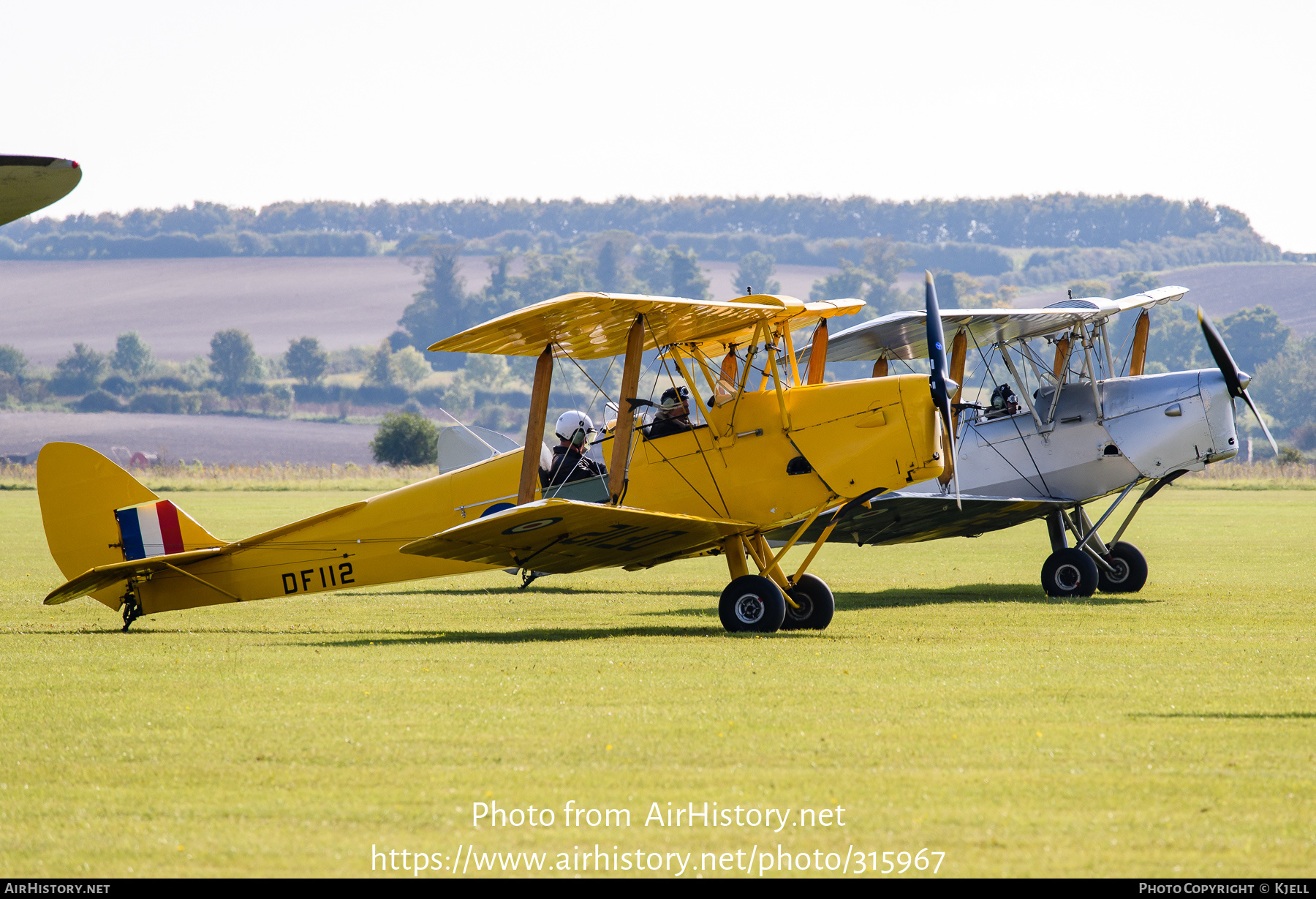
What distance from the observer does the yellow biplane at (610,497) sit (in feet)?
35.2

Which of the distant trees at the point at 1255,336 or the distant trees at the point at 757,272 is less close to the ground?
the distant trees at the point at 757,272

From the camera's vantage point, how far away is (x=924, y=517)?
1485 centimetres

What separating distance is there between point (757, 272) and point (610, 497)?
172m

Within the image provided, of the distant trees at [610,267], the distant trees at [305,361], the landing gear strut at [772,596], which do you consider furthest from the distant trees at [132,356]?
the landing gear strut at [772,596]

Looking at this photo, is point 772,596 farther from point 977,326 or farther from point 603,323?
point 977,326

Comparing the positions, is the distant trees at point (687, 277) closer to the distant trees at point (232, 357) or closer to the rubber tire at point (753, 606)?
the distant trees at point (232, 357)

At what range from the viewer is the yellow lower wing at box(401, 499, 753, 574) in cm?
995

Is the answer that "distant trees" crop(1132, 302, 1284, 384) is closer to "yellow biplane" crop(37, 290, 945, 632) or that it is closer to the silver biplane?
the silver biplane

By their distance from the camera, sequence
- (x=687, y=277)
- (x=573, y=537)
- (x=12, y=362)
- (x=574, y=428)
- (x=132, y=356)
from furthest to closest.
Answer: (x=687, y=277)
(x=132, y=356)
(x=12, y=362)
(x=574, y=428)
(x=573, y=537)

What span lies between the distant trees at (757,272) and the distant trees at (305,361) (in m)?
56.1

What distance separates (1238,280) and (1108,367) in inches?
6468

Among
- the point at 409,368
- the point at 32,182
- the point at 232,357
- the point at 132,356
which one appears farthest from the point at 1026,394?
the point at 132,356

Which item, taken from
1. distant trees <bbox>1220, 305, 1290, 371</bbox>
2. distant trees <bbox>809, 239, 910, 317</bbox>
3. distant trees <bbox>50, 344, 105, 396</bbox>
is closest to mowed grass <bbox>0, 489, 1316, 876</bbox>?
distant trees <bbox>1220, 305, 1290, 371</bbox>

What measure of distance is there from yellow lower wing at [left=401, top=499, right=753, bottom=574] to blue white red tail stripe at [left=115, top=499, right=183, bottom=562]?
9.48 feet
